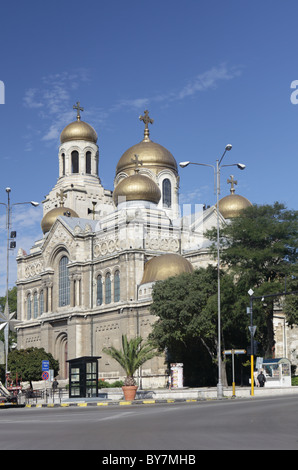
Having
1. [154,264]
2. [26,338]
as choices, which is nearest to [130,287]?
[154,264]

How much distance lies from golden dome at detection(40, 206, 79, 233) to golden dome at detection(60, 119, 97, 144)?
9.92 meters

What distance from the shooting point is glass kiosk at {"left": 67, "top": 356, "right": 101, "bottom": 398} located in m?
43.2

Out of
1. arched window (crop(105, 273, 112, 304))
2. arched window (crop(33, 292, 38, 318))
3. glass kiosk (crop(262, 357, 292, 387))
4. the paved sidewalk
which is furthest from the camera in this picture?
arched window (crop(33, 292, 38, 318))

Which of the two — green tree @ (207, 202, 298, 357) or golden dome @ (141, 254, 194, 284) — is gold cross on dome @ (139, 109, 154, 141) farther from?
green tree @ (207, 202, 298, 357)

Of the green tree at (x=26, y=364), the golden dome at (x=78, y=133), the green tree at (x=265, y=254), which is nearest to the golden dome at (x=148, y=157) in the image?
the golden dome at (x=78, y=133)

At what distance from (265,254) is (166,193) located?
32916mm

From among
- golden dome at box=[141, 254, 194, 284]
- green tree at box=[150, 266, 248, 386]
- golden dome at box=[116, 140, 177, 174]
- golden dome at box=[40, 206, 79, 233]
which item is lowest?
green tree at box=[150, 266, 248, 386]

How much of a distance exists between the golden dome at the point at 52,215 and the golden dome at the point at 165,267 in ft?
63.2

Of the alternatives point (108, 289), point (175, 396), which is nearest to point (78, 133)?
point (108, 289)

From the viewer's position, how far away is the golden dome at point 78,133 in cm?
8769

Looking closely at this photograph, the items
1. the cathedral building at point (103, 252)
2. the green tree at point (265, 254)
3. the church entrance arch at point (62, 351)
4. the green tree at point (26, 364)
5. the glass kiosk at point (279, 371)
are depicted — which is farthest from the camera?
the church entrance arch at point (62, 351)

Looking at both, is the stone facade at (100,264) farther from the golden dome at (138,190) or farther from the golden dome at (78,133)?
the golden dome at (78,133)

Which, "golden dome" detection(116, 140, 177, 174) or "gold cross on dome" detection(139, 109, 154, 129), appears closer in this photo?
"golden dome" detection(116, 140, 177, 174)

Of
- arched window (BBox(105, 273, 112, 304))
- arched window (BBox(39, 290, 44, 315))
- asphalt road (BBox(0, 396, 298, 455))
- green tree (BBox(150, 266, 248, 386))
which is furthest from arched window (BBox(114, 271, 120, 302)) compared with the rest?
asphalt road (BBox(0, 396, 298, 455))
